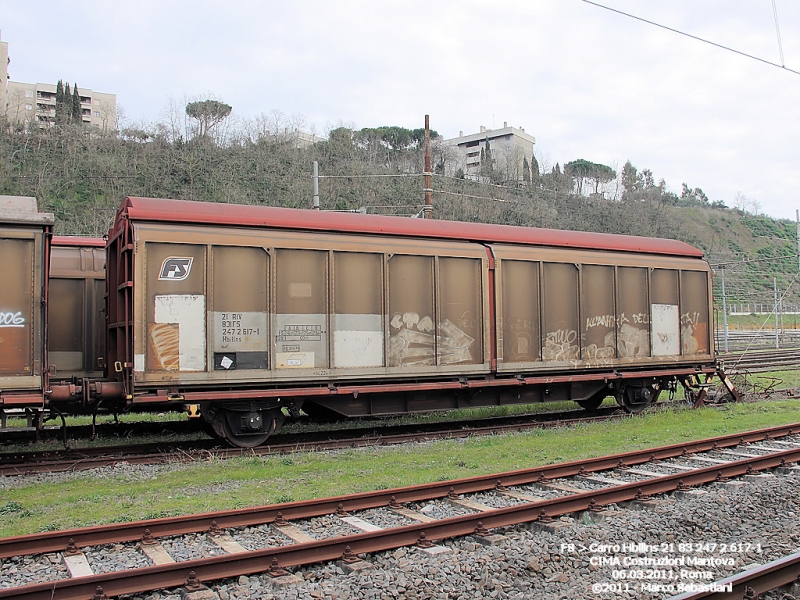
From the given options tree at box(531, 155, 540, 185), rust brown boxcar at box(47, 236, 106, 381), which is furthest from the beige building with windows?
rust brown boxcar at box(47, 236, 106, 381)

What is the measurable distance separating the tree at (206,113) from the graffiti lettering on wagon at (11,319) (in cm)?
4353

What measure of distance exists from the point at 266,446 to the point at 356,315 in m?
2.59

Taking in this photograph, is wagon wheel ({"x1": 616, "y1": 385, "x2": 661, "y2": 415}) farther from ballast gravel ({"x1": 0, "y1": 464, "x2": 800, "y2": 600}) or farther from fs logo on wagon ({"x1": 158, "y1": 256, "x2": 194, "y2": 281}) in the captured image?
fs logo on wagon ({"x1": 158, "y1": 256, "x2": 194, "y2": 281})

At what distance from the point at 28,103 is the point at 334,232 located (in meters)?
71.5

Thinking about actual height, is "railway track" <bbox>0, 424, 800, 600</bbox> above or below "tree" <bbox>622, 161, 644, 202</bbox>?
below

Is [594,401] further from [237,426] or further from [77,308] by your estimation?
[77,308]

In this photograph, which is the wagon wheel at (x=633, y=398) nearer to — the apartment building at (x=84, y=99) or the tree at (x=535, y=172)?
the tree at (x=535, y=172)

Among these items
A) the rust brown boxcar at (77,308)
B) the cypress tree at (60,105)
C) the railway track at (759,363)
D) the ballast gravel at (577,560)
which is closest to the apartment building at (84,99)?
the cypress tree at (60,105)

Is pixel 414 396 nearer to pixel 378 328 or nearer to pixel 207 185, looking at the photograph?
pixel 378 328

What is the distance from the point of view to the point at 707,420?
43.4ft

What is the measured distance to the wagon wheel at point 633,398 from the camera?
14305 mm

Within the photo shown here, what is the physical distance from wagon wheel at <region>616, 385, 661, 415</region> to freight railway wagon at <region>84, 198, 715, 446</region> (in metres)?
0.07

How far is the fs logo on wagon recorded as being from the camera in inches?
377

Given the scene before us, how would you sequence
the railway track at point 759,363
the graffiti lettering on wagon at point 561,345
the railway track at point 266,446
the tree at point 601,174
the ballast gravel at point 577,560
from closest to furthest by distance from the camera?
the ballast gravel at point 577,560
the railway track at point 266,446
the graffiti lettering on wagon at point 561,345
the railway track at point 759,363
the tree at point 601,174
